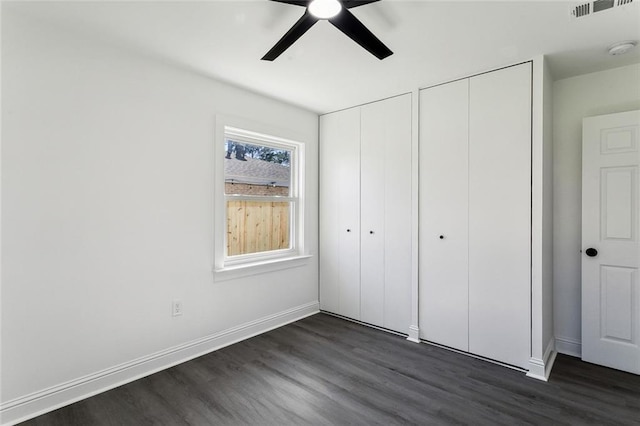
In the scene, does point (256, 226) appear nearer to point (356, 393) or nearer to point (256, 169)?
point (256, 169)

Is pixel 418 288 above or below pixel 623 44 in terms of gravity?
below

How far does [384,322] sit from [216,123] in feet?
8.64

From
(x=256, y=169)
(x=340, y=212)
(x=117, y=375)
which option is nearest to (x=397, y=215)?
(x=340, y=212)

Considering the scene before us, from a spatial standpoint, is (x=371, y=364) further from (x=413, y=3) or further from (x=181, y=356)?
(x=413, y=3)

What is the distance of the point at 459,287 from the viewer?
2867 millimetres

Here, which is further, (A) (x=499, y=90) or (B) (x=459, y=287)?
(B) (x=459, y=287)

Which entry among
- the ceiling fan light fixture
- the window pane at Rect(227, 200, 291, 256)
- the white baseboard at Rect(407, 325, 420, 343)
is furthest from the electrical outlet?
the ceiling fan light fixture

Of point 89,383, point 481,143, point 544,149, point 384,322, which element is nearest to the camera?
point 89,383

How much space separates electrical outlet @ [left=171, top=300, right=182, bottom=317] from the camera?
264cm

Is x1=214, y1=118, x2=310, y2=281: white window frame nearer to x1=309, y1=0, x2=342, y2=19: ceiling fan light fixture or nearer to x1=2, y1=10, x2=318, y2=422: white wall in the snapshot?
x1=2, y1=10, x2=318, y2=422: white wall

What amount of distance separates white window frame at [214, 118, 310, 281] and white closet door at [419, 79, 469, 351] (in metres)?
1.45

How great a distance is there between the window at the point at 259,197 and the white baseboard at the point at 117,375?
689mm

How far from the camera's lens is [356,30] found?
172 cm

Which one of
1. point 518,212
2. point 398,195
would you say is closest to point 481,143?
point 518,212
